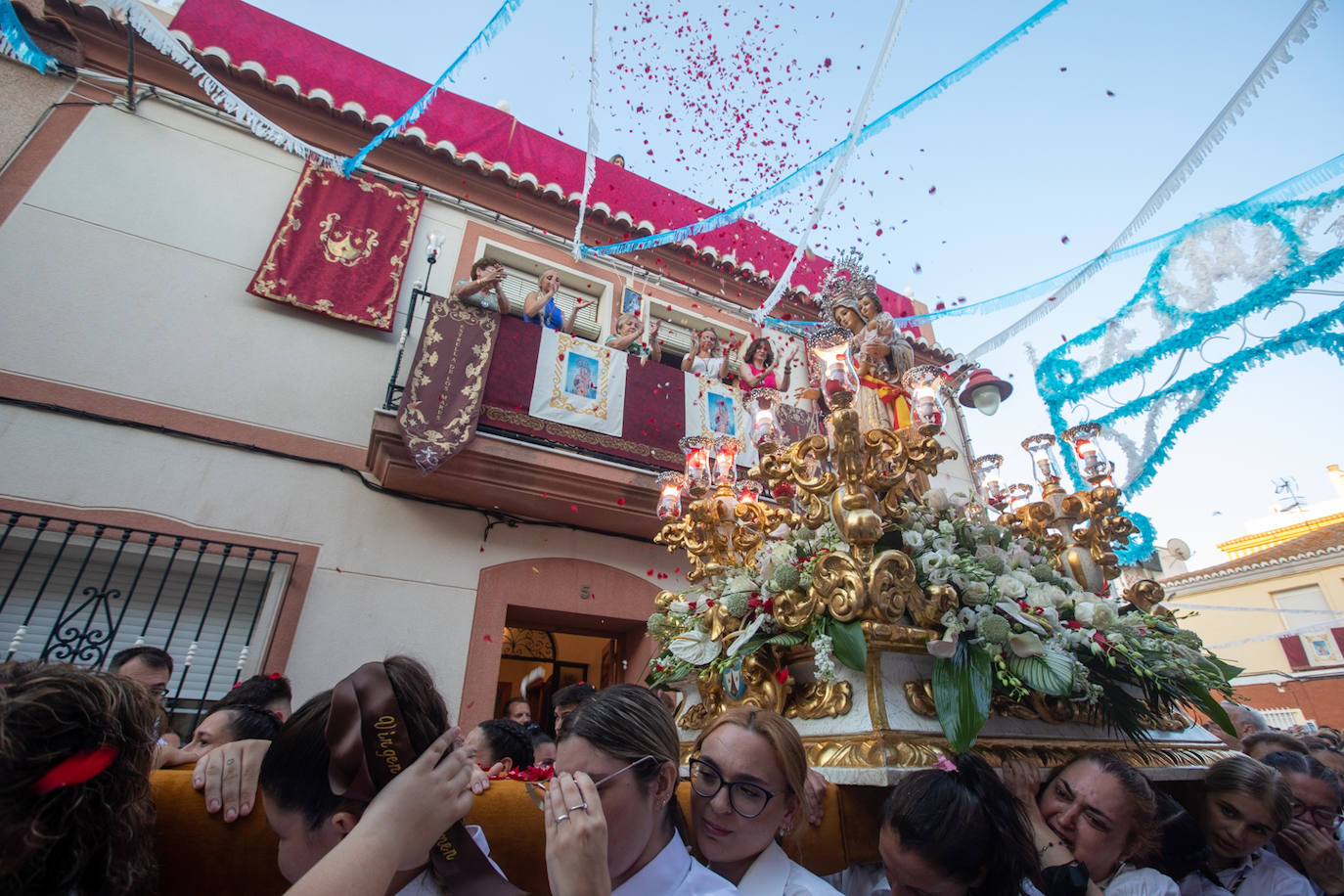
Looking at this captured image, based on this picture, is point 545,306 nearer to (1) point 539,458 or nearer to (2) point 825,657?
(1) point 539,458

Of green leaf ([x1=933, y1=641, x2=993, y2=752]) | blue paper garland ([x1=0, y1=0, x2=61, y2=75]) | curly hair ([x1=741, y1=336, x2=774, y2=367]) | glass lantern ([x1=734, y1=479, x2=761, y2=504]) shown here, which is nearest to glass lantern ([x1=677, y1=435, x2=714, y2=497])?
glass lantern ([x1=734, y1=479, x2=761, y2=504])

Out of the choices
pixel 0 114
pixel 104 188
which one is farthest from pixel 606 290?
pixel 0 114

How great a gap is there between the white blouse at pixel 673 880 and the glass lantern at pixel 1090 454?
9.74 ft

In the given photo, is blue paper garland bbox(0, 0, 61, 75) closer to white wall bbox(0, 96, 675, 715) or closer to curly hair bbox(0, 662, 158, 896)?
white wall bbox(0, 96, 675, 715)

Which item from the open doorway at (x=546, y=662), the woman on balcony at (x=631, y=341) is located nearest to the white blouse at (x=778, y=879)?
the woman on balcony at (x=631, y=341)

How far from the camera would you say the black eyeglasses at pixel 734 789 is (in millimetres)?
1729

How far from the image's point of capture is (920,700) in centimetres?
231

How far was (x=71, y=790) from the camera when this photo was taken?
108cm

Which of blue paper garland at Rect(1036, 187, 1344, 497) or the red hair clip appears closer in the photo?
the red hair clip

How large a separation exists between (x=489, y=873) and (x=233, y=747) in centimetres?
67

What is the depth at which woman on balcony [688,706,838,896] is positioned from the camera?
1.70 metres

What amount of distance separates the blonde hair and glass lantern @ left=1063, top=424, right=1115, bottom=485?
250 cm

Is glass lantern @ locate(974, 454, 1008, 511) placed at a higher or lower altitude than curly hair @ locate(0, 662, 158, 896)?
higher

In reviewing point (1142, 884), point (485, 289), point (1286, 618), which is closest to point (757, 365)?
point (485, 289)
